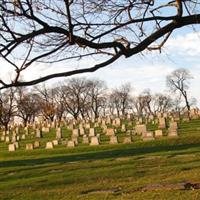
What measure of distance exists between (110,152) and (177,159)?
18.2 ft

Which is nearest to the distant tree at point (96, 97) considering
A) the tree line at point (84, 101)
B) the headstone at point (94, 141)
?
the tree line at point (84, 101)

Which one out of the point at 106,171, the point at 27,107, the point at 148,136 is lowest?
the point at 106,171

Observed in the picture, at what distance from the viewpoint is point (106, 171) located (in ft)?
56.4

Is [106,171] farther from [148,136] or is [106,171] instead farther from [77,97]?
[77,97]

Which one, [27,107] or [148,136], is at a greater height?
[27,107]

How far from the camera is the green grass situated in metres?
13.3

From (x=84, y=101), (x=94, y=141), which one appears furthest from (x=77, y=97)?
(x=94, y=141)

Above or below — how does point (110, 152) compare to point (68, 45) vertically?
below

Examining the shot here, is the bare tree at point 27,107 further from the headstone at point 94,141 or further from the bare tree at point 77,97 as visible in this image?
the headstone at point 94,141

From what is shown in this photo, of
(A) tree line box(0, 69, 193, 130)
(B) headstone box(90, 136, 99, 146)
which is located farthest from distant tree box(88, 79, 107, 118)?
(B) headstone box(90, 136, 99, 146)

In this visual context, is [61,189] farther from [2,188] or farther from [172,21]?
[172,21]

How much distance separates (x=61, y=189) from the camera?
47.8 ft

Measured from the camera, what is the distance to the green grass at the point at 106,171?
13.3 m

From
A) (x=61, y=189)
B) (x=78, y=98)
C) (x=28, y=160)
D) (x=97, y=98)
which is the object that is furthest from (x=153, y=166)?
(x=97, y=98)
